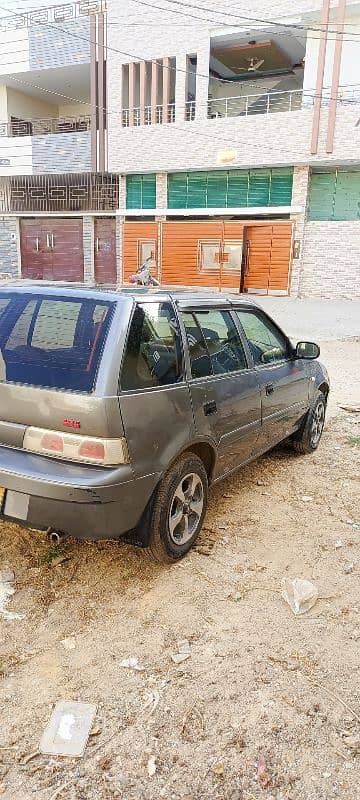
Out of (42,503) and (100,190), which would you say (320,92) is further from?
(42,503)

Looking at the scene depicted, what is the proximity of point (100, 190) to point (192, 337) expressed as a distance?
21063mm

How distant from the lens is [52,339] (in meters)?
2.99

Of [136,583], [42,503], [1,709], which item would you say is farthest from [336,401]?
[1,709]

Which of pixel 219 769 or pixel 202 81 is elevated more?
pixel 202 81

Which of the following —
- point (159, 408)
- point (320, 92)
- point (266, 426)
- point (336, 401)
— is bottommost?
point (336, 401)

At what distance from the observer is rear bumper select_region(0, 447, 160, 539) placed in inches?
98.1

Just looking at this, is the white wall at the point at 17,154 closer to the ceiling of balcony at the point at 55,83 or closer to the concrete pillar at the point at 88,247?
the ceiling of balcony at the point at 55,83

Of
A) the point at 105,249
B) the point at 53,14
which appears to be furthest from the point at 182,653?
the point at 53,14

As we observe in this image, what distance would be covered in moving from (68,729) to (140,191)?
21.4 metres

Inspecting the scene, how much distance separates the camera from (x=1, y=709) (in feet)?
6.99

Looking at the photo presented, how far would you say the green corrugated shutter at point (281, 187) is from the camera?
60.7 ft

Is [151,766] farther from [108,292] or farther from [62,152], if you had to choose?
[62,152]

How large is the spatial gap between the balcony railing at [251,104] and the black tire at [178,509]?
62.5 ft

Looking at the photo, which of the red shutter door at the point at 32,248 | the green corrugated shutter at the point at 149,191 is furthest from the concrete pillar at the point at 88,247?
the green corrugated shutter at the point at 149,191
